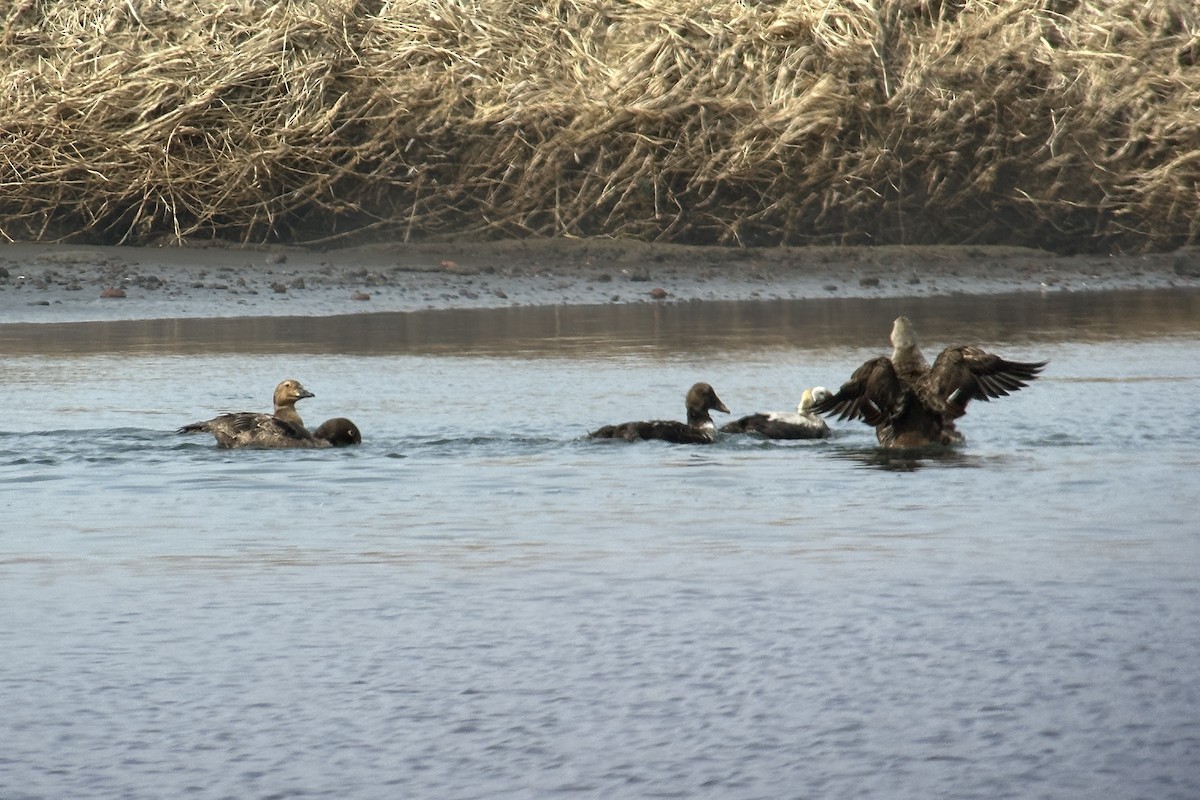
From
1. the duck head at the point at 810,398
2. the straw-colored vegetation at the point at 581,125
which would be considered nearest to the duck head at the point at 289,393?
the duck head at the point at 810,398

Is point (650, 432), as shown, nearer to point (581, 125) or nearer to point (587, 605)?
Answer: point (587, 605)

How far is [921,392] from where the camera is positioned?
9.29 metres

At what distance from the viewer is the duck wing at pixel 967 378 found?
30.5 feet

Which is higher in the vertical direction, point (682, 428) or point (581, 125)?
point (581, 125)

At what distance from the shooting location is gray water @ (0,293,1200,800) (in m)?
4.19

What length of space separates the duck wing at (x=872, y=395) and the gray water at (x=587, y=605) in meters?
0.20

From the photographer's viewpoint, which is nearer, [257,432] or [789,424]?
[257,432]

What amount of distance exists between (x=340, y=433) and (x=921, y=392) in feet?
8.46

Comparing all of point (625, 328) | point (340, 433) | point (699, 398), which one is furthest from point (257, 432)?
point (625, 328)

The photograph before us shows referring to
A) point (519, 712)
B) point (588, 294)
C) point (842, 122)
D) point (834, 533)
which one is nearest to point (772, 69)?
point (842, 122)

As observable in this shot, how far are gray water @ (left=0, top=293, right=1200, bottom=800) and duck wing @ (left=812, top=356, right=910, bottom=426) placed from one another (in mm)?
196

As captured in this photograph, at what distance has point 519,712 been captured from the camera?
4535 millimetres

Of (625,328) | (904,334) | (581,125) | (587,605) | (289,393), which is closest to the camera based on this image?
(587,605)

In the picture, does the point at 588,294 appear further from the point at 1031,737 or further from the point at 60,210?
the point at 1031,737
